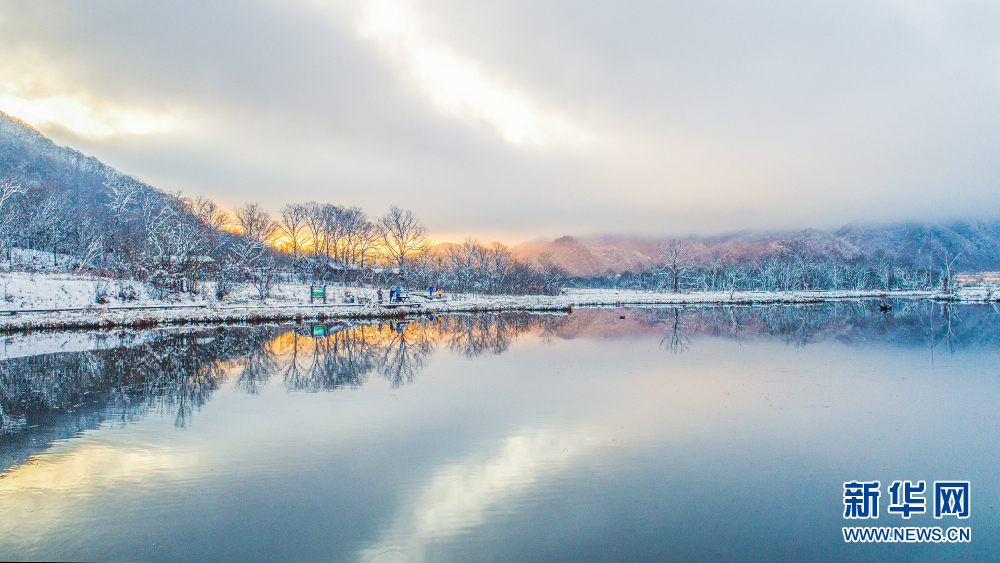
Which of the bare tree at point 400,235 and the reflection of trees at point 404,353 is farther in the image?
the bare tree at point 400,235

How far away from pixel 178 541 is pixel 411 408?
6.59m

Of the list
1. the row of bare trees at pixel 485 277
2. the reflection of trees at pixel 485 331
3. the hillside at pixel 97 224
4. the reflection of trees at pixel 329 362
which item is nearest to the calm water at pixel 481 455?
the reflection of trees at pixel 329 362

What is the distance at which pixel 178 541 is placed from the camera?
6020 mm

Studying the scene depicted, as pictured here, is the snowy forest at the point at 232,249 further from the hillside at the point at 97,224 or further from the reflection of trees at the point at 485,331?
the reflection of trees at the point at 485,331

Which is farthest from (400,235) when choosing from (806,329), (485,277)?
(806,329)

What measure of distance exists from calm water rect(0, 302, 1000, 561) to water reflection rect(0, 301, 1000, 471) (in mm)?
168

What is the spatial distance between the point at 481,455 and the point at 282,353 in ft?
50.3

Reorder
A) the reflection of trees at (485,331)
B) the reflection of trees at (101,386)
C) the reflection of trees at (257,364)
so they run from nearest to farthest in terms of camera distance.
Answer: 1. the reflection of trees at (101,386)
2. the reflection of trees at (257,364)
3. the reflection of trees at (485,331)

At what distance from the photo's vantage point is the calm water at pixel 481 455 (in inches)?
242

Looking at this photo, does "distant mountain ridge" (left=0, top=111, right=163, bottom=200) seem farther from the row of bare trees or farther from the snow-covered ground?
the snow-covered ground

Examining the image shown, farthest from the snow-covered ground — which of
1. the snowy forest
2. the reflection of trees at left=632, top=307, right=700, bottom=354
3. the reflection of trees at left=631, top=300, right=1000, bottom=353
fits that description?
the reflection of trees at left=631, top=300, right=1000, bottom=353

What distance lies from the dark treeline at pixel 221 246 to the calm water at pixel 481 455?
31.5 m

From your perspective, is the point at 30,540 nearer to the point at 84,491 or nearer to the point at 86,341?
the point at 84,491

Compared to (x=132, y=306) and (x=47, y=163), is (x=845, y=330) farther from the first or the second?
(x=47, y=163)
